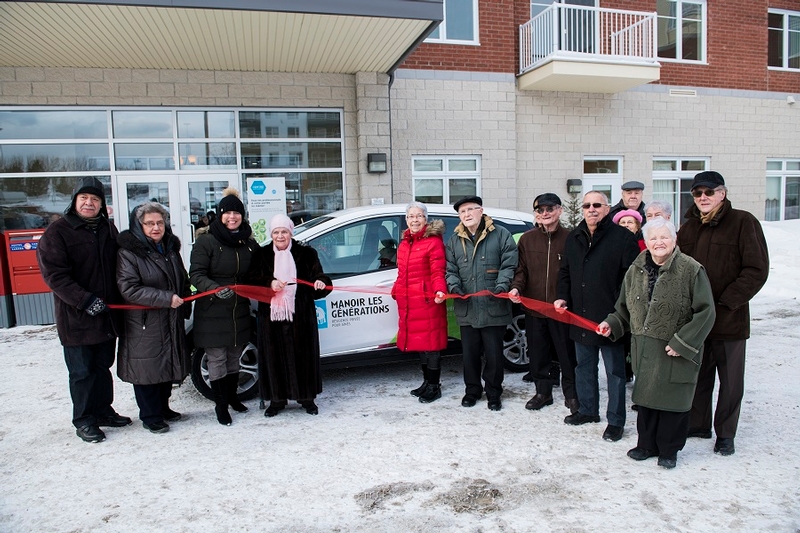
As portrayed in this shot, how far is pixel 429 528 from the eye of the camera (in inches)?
120

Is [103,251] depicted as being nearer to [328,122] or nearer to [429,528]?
[429,528]

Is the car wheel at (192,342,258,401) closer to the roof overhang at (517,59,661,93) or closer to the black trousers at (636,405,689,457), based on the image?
the black trousers at (636,405,689,457)

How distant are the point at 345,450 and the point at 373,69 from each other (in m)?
7.75

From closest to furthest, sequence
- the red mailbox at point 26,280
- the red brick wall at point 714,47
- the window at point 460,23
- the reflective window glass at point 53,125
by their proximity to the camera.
→ 1. the red mailbox at point 26,280
2. the reflective window glass at point 53,125
3. the window at point 460,23
4. the red brick wall at point 714,47

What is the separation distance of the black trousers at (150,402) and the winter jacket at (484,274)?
244 centimetres

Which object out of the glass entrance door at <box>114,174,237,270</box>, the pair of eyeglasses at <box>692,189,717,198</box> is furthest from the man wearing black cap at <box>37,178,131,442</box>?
the glass entrance door at <box>114,174,237,270</box>

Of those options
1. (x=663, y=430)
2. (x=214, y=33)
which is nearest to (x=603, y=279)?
(x=663, y=430)

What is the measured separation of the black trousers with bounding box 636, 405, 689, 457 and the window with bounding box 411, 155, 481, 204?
8.05 m

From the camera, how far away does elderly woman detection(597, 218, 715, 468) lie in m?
3.48

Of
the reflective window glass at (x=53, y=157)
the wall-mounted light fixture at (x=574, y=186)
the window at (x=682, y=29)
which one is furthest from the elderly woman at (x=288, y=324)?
the window at (x=682, y=29)

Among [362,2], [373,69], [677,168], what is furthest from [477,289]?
[677,168]

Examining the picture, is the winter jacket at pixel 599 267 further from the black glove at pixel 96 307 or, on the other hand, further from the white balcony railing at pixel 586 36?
the white balcony railing at pixel 586 36

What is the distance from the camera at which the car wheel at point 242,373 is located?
491cm

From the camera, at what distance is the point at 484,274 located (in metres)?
4.80
